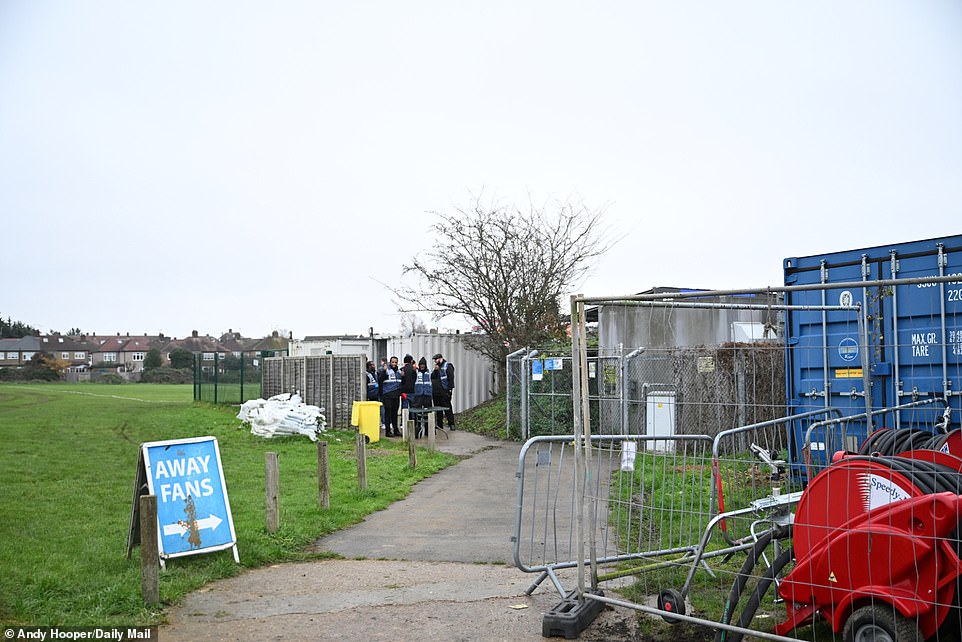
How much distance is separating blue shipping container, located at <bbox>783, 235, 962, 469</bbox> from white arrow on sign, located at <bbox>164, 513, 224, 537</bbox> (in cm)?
574

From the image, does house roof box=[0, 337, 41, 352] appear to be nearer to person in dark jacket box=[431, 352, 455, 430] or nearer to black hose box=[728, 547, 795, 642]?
person in dark jacket box=[431, 352, 455, 430]

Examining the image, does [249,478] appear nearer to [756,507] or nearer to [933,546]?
[756,507]

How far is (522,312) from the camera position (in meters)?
24.2

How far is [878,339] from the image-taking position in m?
9.96

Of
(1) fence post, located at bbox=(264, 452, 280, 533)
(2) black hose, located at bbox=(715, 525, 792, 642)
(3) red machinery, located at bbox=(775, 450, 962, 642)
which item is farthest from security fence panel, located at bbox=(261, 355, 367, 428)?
(3) red machinery, located at bbox=(775, 450, 962, 642)

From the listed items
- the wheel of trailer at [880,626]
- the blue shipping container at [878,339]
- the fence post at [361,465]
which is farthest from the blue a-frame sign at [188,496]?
the blue shipping container at [878,339]

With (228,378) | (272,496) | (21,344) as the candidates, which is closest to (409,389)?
(228,378)

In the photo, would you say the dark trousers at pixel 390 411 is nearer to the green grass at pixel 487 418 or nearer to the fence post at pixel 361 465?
the green grass at pixel 487 418

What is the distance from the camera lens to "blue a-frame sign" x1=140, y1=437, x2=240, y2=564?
763 centimetres

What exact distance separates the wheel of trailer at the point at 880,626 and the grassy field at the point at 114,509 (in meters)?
4.63

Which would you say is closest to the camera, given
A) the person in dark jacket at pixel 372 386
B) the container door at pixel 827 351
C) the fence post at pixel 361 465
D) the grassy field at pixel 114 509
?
the grassy field at pixel 114 509

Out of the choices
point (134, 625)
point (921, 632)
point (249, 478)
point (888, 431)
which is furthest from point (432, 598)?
point (249, 478)

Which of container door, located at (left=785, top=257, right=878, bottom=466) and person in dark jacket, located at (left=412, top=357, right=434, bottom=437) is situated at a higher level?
container door, located at (left=785, top=257, right=878, bottom=466)

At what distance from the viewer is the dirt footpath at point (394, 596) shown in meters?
5.91
